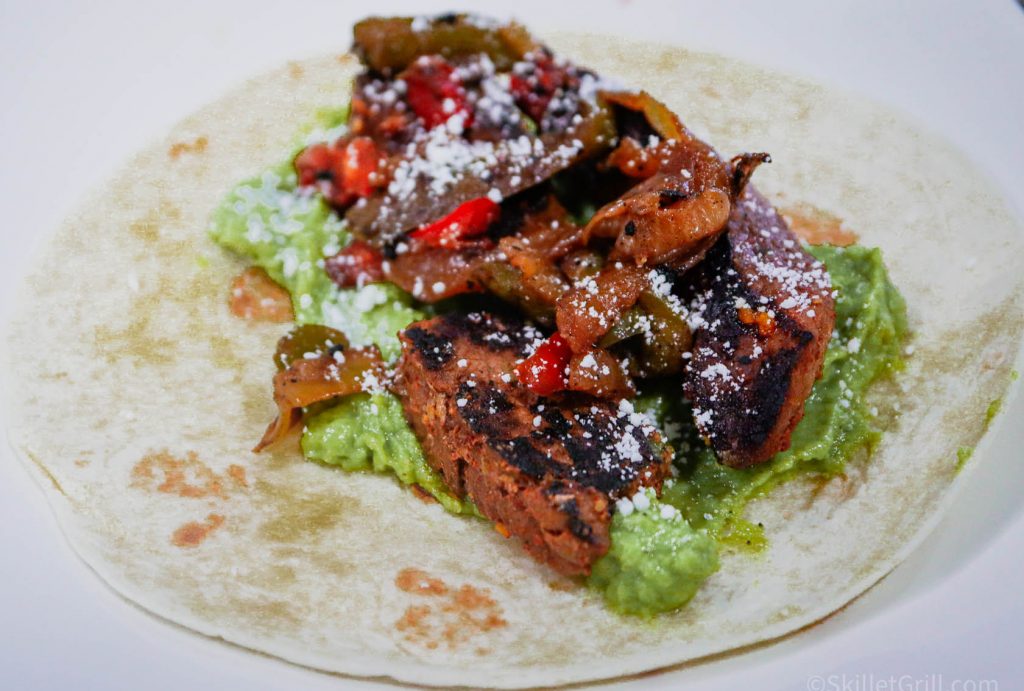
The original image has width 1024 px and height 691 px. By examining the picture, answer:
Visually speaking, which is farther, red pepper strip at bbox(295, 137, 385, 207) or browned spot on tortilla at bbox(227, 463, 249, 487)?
red pepper strip at bbox(295, 137, 385, 207)

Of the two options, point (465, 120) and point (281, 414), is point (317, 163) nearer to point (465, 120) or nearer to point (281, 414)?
point (465, 120)

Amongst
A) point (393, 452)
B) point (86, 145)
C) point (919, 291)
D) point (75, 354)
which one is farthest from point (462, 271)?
point (86, 145)

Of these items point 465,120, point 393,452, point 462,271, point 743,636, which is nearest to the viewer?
point 743,636

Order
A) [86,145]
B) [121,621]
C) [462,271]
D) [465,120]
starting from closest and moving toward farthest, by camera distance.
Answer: [121,621]
[462,271]
[465,120]
[86,145]

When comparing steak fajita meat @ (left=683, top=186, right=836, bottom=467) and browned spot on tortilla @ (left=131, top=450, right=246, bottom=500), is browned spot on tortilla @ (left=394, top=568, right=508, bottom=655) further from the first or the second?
steak fajita meat @ (left=683, top=186, right=836, bottom=467)

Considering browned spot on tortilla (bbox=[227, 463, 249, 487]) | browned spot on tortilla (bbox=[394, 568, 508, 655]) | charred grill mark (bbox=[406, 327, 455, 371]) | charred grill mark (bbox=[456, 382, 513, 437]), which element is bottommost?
browned spot on tortilla (bbox=[394, 568, 508, 655])

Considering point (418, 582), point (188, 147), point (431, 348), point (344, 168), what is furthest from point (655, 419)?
point (188, 147)

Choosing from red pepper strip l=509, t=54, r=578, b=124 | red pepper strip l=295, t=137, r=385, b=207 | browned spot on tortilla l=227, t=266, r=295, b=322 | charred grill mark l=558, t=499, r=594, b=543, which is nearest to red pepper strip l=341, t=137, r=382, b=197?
red pepper strip l=295, t=137, r=385, b=207

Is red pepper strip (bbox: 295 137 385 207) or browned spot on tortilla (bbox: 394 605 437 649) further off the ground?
red pepper strip (bbox: 295 137 385 207)
